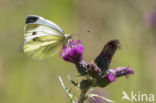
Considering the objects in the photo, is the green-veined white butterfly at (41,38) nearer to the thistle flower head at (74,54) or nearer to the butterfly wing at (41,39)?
the butterfly wing at (41,39)

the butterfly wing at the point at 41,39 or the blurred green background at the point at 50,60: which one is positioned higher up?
the butterfly wing at the point at 41,39

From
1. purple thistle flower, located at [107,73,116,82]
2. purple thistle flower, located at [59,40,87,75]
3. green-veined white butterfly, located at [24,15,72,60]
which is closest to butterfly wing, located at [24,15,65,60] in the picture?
green-veined white butterfly, located at [24,15,72,60]

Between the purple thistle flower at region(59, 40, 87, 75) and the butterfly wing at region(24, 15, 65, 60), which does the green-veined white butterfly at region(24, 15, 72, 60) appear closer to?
the butterfly wing at region(24, 15, 65, 60)

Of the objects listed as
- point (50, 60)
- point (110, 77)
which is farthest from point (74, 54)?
point (50, 60)

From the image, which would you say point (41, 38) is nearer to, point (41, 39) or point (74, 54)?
point (41, 39)

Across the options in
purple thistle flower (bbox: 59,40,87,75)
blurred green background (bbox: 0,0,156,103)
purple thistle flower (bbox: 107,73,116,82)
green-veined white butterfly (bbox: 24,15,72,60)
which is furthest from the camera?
blurred green background (bbox: 0,0,156,103)

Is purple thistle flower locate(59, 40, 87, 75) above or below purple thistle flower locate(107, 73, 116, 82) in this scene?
above

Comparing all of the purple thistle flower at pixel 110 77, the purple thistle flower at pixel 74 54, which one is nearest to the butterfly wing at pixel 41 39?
the purple thistle flower at pixel 74 54
